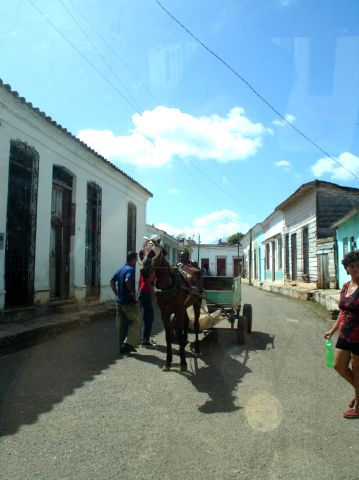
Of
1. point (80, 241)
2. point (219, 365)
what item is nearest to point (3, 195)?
point (80, 241)

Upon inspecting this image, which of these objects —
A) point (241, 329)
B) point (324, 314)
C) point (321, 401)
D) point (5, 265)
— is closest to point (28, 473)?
point (321, 401)

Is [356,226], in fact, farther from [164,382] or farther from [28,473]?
[28,473]

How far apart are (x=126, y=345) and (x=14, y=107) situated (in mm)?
5891

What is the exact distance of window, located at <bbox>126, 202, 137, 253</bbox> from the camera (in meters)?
19.0

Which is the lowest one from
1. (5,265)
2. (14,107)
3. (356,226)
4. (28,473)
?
(28,473)

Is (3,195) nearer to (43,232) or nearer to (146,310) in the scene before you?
(43,232)

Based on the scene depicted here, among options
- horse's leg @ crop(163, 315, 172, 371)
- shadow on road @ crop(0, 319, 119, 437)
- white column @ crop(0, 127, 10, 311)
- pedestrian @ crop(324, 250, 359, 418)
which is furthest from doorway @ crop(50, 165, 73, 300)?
pedestrian @ crop(324, 250, 359, 418)

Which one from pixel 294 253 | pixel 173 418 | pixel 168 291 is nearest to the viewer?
pixel 173 418

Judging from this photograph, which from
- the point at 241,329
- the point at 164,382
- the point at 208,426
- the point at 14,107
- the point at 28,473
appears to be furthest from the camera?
the point at 14,107

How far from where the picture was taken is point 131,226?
19453 millimetres

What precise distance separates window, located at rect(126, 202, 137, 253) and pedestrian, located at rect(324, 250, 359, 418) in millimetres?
14596

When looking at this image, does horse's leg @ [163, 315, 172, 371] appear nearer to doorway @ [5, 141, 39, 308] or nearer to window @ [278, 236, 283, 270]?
doorway @ [5, 141, 39, 308]

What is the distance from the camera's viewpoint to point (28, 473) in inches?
137

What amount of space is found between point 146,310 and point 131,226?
11.0m
